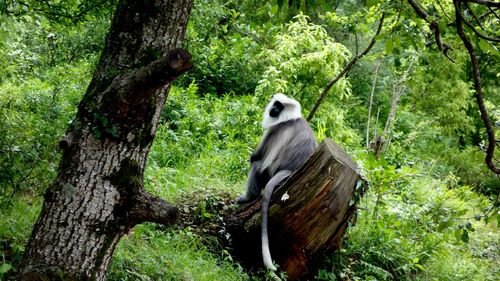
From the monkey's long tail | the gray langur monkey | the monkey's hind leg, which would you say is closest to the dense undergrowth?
the monkey's hind leg

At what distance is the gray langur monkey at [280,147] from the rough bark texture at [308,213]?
16.0 inches

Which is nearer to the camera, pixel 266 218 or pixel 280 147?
pixel 266 218

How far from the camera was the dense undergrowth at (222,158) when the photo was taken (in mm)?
4746

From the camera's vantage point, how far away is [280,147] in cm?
599

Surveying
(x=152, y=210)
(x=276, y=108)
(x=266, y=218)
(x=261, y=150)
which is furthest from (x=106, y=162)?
(x=276, y=108)

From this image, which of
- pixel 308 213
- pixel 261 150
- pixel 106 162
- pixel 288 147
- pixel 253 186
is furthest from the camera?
pixel 261 150

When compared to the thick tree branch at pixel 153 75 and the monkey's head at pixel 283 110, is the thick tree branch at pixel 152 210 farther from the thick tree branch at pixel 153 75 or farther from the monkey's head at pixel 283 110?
the monkey's head at pixel 283 110

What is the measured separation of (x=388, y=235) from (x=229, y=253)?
1938 millimetres

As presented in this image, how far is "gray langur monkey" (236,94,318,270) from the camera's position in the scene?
5.89m

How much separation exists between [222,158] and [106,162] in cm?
443

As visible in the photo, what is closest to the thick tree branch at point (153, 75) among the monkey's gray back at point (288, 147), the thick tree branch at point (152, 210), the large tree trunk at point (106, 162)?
the large tree trunk at point (106, 162)

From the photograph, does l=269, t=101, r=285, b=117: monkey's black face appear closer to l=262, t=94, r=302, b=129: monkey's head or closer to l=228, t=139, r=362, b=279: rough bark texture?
l=262, t=94, r=302, b=129: monkey's head

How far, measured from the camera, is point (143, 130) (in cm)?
312

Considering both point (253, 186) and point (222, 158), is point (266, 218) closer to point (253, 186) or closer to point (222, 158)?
point (253, 186)
